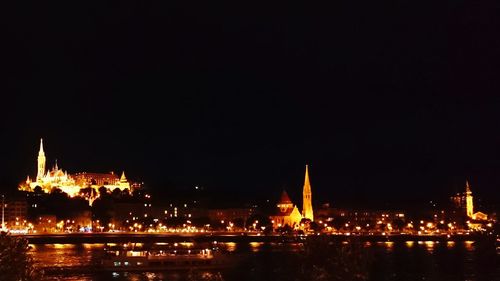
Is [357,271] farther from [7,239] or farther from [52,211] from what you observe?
[52,211]

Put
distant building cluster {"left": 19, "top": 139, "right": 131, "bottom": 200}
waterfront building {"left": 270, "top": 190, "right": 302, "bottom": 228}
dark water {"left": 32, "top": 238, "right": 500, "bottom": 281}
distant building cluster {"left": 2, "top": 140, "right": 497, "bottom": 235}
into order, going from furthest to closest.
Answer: distant building cluster {"left": 19, "top": 139, "right": 131, "bottom": 200} → waterfront building {"left": 270, "top": 190, "right": 302, "bottom": 228} → distant building cluster {"left": 2, "top": 140, "right": 497, "bottom": 235} → dark water {"left": 32, "top": 238, "right": 500, "bottom": 281}

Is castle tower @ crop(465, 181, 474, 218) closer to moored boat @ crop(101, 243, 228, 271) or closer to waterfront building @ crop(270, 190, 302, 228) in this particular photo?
waterfront building @ crop(270, 190, 302, 228)

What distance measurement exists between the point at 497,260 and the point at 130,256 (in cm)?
2207

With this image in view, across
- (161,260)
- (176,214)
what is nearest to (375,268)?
(161,260)

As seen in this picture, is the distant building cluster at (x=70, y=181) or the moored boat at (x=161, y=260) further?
the distant building cluster at (x=70, y=181)

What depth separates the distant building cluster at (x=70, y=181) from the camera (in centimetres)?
11944

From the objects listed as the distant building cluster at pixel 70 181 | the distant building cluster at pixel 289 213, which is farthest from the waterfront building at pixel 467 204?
the distant building cluster at pixel 70 181

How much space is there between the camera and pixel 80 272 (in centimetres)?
4172

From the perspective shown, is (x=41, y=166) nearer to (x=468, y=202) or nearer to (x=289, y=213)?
(x=289, y=213)

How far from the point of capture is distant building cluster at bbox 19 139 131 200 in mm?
119438

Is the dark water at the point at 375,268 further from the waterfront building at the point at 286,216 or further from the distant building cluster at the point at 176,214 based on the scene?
the waterfront building at the point at 286,216

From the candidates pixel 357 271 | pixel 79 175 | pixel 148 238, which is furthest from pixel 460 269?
pixel 79 175

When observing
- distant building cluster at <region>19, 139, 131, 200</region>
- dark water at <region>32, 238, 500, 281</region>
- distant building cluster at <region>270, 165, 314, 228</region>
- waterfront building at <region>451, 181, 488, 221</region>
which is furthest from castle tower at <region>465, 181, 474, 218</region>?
dark water at <region>32, 238, 500, 281</region>

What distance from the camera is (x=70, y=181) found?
398ft
